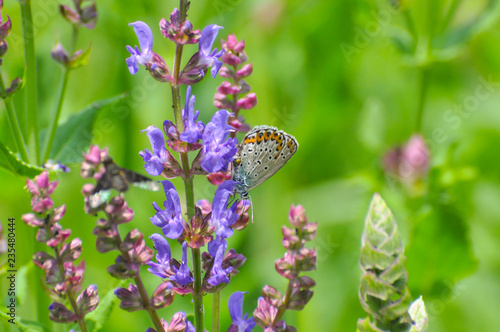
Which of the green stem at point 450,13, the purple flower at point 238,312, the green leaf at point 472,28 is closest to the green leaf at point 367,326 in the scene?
the purple flower at point 238,312

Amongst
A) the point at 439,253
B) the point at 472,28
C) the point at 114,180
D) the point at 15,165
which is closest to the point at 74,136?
the point at 15,165

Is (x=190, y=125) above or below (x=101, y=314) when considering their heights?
above

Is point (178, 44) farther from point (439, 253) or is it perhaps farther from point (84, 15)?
point (439, 253)

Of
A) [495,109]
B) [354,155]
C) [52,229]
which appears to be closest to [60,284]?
[52,229]

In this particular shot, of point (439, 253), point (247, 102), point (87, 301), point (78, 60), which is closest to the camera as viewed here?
point (87, 301)

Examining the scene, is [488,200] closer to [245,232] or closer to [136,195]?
[245,232]

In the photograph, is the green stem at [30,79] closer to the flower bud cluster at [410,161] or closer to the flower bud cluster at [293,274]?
the flower bud cluster at [293,274]

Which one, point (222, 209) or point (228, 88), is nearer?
point (222, 209)

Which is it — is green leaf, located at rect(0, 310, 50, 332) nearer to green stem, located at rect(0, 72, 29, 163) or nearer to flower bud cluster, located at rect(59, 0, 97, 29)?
green stem, located at rect(0, 72, 29, 163)
